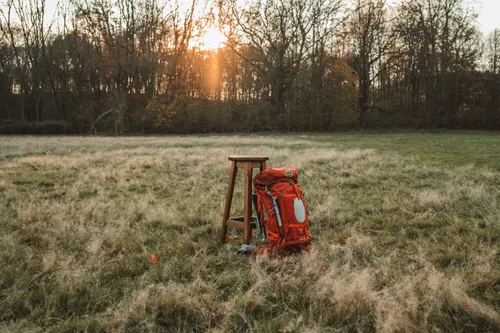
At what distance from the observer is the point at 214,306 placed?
2908 millimetres

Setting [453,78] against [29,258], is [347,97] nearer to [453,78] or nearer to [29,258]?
[453,78]

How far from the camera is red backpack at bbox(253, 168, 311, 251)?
12.1 ft

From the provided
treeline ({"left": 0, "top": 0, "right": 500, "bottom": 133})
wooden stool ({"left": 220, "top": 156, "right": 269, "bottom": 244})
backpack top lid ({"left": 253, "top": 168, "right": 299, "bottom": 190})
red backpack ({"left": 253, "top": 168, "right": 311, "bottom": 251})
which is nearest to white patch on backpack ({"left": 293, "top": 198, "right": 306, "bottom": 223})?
red backpack ({"left": 253, "top": 168, "right": 311, "bottom": 251})

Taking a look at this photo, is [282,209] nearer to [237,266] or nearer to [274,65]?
[237,266]

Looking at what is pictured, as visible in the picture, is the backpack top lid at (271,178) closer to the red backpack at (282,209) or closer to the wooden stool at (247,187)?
the red backpack at (282,209)

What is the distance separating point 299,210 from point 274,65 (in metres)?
31.8

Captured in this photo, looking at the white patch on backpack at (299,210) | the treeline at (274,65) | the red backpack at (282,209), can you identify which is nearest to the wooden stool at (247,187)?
the red backpack at (282,209)

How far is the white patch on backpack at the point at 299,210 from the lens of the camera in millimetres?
3744

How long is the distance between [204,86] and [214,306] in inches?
1601

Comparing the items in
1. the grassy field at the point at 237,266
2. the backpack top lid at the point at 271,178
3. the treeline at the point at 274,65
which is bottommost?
the grassy field at the point at 237,266

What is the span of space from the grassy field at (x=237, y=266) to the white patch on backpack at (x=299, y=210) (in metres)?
0.37

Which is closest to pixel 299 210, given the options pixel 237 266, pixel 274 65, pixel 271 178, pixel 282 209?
pixel 282 209

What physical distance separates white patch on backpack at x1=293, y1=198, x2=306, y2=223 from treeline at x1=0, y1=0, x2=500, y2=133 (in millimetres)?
29142

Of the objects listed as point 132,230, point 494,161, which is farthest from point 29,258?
point 494,161
